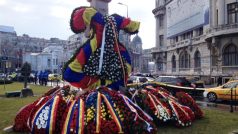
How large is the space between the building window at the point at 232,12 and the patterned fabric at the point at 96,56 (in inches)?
1397

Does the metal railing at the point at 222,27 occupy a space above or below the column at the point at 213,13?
below

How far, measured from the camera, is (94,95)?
340 inches

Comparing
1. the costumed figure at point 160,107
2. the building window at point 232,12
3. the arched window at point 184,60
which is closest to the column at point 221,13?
the building window at point 232,12

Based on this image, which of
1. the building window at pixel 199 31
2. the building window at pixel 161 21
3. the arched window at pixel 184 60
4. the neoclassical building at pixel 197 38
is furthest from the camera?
the building window at pixel 161 21

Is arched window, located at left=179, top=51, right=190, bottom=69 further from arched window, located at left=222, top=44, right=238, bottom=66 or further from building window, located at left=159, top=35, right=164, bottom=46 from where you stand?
Answer: building window, located at left=159, top=35, right=164, bottom=46

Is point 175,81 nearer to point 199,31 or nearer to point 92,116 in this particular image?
point 92,116

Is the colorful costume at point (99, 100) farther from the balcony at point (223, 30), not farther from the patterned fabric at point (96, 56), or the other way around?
the balcony at point (223, 30)

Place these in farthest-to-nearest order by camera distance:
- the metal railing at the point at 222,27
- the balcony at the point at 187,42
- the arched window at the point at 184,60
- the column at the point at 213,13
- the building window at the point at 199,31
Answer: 1. the arched window at the point at 184,60
2. the building window at the point at 199,31
3. the balcony at the point at 187,42
4. the column at the point at 213,13
5. the metal railing at the point at 222,27

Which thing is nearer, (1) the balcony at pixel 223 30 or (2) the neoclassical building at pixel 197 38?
(1) the balcony at pixel 223 30

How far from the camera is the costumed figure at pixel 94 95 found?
8008 mm

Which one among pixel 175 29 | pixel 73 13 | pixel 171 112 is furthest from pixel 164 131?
pixel 175 29

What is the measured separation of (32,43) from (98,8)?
16292 cm

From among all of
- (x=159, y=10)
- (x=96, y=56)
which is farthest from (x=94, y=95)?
(x=159, y=10)

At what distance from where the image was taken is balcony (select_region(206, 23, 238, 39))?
130 ft
